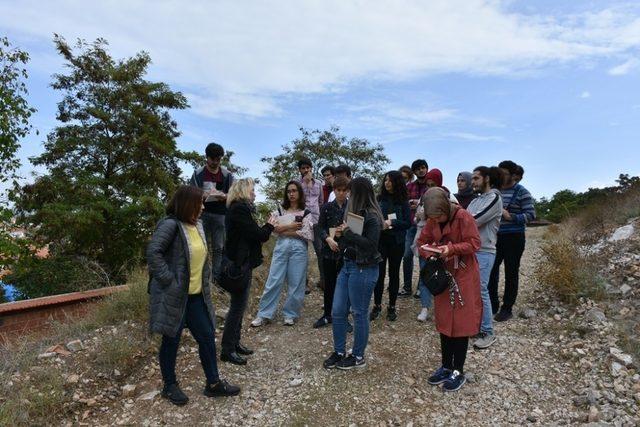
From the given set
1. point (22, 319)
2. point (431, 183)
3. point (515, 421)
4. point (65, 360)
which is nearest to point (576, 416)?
point (515, 421)

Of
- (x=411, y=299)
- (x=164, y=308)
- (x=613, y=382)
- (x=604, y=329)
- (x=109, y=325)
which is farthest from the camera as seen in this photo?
(x=411, y=299)

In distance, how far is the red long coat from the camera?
3.53 m

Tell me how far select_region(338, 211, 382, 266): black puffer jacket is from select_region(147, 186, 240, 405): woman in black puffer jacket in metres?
1.18

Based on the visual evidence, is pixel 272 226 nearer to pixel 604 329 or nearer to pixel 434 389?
pixel 434 389

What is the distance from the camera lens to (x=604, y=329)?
4.54 meters

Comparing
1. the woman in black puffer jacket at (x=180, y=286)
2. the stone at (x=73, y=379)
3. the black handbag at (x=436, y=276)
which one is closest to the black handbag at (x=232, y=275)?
the woman in black puffer jacket at (x=180, y=286)

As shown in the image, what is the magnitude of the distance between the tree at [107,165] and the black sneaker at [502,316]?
665 cm

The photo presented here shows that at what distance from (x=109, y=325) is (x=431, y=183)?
161 inches

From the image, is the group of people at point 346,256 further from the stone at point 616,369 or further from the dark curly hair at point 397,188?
the stone at point 616,369

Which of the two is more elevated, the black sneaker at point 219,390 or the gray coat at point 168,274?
the gray coat at point 168,274

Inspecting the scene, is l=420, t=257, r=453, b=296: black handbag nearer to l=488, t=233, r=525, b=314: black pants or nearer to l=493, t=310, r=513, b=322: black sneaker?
l=488, t=233, r=525, b=314: black pants

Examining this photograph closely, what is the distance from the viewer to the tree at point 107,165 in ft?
29.2

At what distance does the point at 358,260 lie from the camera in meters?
3.71

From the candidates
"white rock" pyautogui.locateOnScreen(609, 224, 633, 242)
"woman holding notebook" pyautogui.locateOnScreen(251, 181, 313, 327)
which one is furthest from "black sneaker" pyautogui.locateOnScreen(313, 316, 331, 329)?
"white rock" pyautogui.locateOnScreen(609, 224, 633, 242)
